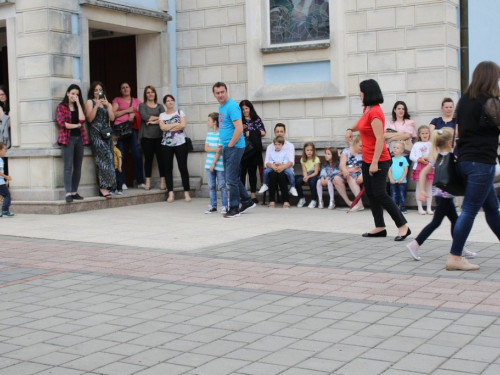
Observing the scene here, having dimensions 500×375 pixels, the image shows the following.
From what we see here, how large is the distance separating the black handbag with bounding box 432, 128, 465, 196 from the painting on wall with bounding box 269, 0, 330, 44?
6769 mm

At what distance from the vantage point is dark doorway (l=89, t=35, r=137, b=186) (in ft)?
50.5

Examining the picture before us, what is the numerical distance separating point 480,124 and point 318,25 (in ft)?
23.4

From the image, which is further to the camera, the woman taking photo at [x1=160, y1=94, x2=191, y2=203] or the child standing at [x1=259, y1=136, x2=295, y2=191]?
the woman taking photo at [x1=160, y1=94, x2=191, y2=203]

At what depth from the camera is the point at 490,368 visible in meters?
4.40

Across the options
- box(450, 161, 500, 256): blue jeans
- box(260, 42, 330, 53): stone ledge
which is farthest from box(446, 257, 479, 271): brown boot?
box(260, 42, 330, 53): stone ledge

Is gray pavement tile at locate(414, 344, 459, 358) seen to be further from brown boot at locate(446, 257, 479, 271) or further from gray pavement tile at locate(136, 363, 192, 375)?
brown boot at locate(446, 257, 479, 271)

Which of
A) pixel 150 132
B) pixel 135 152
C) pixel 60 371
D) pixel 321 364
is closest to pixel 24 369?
pixel 60 371

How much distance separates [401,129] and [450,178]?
18.1ft

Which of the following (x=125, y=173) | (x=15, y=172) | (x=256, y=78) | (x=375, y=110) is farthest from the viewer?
(x=125, y=173)

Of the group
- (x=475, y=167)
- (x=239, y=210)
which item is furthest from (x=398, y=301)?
(x=239, y=210)

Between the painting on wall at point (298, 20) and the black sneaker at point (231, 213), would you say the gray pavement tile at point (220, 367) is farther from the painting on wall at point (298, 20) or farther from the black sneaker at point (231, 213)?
the painting on wall at point (298, 20)

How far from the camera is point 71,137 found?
41.0 feet

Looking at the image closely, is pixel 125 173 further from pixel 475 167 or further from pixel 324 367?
pixel 324 367

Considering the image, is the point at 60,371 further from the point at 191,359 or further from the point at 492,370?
the point at 492,370
